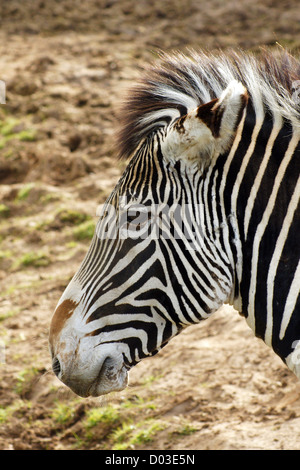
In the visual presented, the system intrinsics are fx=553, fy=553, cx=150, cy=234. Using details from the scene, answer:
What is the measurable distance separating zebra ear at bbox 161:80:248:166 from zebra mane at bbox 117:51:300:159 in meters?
0.20

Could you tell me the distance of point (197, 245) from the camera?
254 centimetres

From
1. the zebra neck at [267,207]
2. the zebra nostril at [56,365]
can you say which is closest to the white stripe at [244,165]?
the zebra neck at [267,207]

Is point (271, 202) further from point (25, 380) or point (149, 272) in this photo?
point (25, 380)

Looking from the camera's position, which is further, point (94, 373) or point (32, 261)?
point (32, 261)

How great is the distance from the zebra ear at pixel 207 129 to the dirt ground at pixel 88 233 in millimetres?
613

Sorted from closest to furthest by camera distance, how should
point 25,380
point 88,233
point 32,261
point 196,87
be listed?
point 196,87, point 25,380, point 32,261, point 88,233

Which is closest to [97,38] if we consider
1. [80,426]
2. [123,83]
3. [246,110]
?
[123,83]

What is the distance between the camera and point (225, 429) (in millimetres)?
4238

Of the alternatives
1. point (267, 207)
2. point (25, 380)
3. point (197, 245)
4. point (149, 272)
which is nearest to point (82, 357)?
point (149, 272)

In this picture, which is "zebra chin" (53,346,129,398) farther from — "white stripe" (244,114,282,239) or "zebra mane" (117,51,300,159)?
"zebra mane" (117,51,300,159)

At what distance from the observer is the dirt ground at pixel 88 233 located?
14.7 ft

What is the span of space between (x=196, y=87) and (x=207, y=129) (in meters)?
0.49

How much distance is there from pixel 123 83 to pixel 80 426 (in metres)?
6.90
